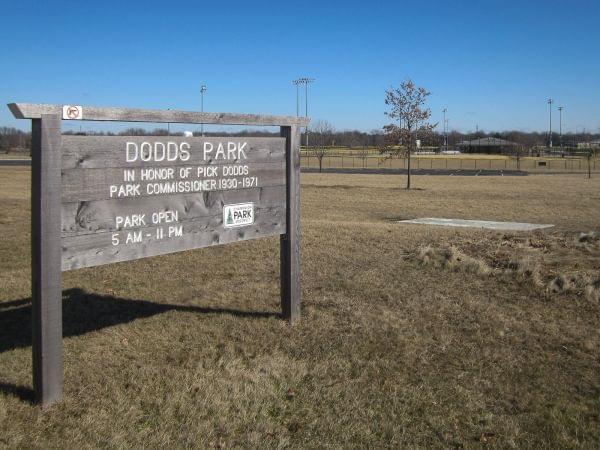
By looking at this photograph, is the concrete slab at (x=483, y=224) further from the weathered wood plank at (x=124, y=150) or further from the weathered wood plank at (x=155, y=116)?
the weathered wood plank at (x=124, y=150)

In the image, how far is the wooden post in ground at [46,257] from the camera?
4.09m

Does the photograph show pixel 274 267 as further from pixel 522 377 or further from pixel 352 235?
pixel 522 377

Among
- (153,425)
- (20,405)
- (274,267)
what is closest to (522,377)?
(153,425)

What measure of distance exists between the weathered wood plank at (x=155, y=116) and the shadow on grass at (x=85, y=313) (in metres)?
1.86

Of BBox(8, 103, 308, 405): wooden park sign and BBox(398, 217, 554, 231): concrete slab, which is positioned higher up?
BBox(8, 103, 308, 405): wooden park sign

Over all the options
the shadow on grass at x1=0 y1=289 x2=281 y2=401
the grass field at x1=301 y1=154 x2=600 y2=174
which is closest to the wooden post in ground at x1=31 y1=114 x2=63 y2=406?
the shadow on grass at x1=0 y1=289 x2=281 y2=401

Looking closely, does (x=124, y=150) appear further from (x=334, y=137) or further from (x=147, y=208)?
(x=334, y=137)

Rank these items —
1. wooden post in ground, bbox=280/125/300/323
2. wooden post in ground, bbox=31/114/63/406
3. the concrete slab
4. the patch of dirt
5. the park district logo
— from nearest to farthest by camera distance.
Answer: wooden post in ground, bbox=31/114/63/406 < the park district logo < wooden post in ground, bbox=280/125/300/323 < the patch of dirt < the concrete slab

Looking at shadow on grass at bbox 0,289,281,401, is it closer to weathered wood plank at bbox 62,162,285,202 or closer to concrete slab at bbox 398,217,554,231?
weathered wood plank at bbox 62,162,285,202

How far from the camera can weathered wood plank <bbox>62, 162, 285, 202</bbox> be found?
4.34 m

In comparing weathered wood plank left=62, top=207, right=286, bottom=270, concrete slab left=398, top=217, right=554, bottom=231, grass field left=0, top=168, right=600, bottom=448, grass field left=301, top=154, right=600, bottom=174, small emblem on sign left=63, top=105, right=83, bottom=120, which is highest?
grass field left=301, top=154, right=600, bottom=174

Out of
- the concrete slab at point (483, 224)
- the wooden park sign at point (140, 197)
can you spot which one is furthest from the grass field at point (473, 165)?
the wooden park sign at point (140, 197)

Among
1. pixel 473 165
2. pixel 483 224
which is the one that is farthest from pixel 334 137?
pixel 483 224

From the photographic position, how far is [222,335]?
5.79 m
